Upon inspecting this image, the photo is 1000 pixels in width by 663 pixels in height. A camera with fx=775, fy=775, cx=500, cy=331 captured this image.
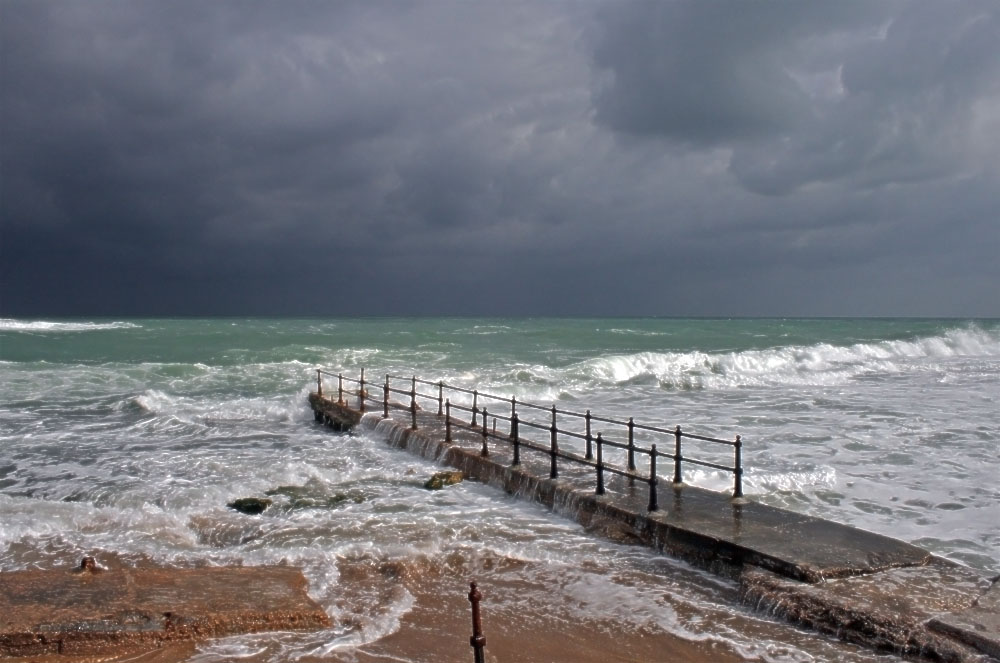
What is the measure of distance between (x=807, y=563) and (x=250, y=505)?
22.2 ft

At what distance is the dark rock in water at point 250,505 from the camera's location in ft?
32.7

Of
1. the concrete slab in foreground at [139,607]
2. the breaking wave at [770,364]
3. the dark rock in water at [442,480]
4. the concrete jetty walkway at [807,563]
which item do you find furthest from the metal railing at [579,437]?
the breaking wave at [770,364]

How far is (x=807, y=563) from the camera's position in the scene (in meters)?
6.79

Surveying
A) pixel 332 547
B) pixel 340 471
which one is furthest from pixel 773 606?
pixel 340 471

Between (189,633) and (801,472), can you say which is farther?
(801,472)

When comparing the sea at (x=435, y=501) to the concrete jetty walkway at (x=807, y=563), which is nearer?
the concrete jetty walkway at (x=807, y=563)

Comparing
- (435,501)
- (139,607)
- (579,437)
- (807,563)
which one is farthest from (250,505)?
(807,563)

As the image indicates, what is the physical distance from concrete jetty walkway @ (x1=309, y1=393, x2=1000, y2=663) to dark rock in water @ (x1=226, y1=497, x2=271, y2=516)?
3.32 metres

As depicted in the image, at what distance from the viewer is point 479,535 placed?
872 centimetres

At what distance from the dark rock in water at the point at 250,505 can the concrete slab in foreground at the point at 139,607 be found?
290cm

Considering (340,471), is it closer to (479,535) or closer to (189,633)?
(479,535)

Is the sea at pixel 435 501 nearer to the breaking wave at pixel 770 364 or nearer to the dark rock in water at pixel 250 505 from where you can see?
the dark rock in water at pixel 250 505

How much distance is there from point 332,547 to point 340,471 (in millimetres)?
4443

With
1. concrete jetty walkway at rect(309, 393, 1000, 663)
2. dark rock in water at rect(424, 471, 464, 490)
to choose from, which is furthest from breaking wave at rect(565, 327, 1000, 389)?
concrete jetty walkway at rect(309, 393, 1000, 663)
